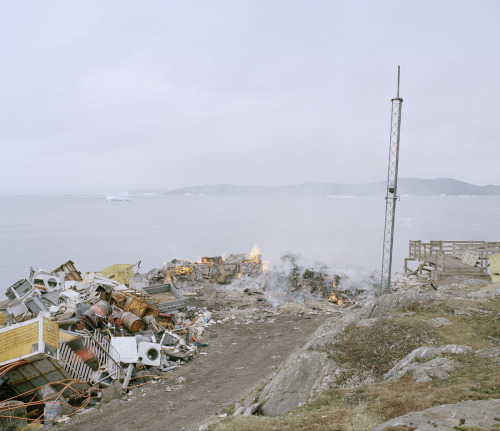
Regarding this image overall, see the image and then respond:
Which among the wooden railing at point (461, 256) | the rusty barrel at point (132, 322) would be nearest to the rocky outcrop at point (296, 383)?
the rusty barrel at point (132, 322)

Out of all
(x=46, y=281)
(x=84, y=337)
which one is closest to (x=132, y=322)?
(x=84, y=337)

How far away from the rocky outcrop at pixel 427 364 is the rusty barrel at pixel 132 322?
1101cm

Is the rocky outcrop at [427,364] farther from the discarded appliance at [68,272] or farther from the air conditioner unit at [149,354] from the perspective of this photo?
the discarded appliance at [68,272]

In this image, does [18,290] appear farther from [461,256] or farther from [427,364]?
[461,256]

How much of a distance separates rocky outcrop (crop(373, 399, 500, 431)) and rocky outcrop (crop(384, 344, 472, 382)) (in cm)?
168

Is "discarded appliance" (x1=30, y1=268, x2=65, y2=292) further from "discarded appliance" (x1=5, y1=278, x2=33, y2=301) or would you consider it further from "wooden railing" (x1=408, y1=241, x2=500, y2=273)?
"wooden railing" (x1=408, y1=241, x2=500, y2=273)

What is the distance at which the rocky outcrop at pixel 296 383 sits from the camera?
7895 mm

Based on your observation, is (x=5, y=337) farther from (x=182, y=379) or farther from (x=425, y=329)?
(x=425, y=329)

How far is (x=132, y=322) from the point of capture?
49.6 feet

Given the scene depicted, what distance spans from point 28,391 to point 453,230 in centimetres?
8924

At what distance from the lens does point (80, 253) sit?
6078 cm

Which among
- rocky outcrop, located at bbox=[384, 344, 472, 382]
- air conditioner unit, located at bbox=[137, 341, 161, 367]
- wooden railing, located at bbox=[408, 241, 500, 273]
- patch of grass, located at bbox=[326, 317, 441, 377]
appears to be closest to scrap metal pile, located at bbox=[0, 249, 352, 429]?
air conditioner unit, located at bbox=[137, 341, 161, 367]

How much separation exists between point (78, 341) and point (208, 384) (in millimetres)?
4965

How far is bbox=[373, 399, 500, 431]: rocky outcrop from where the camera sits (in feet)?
15.6
